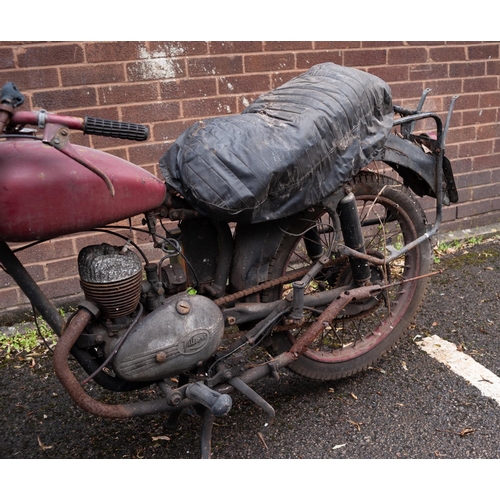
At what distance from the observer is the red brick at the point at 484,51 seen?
15.2 ft

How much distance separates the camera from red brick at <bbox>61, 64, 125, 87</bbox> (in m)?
3.48

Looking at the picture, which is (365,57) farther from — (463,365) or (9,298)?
(9,298)

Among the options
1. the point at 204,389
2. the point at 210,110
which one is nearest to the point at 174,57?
the point at 210,110

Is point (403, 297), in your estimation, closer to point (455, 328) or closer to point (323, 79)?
point (455, 328)

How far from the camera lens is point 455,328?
3572 mm

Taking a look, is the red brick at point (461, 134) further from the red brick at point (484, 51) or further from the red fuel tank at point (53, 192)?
the red fuel tank at point (53, 192)

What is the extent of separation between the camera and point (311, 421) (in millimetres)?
2793

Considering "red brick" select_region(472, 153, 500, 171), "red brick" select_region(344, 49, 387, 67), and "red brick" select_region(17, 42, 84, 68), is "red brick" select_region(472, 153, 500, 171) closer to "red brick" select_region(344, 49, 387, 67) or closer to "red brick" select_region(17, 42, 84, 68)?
"red brick" select_region(344, 49, 387, 67)

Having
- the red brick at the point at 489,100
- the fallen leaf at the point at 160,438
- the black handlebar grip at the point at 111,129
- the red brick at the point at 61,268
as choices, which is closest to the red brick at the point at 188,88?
the red brick at the point at 61,268

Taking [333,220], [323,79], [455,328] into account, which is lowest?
[455,328]

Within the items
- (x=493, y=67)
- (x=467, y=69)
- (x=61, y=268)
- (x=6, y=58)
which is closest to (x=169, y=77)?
(x=6, y=58)

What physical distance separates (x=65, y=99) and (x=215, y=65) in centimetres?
97

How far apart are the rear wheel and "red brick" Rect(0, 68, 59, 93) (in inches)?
68.4

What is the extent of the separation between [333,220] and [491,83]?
2898 millimetres
